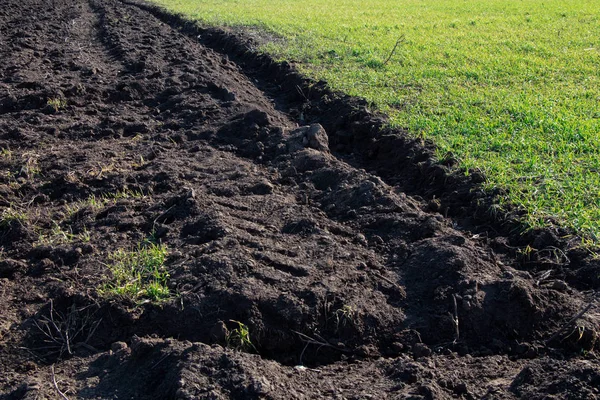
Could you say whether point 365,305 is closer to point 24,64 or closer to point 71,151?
point 71,151

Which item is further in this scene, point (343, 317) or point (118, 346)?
point (343, 317)

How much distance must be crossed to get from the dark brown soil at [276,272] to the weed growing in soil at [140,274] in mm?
77

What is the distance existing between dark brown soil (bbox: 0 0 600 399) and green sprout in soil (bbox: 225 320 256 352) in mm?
40

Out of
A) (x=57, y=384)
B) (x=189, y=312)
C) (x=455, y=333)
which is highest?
(x=455, y=333)

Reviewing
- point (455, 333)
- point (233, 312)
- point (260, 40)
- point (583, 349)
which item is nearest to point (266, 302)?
point (233, 312)

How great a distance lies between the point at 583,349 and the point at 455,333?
72 cm

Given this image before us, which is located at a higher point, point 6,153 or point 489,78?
point 489,78

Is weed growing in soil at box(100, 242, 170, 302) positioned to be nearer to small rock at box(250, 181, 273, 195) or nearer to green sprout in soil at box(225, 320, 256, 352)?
green sprout in soil at box(225, 320, 256, 352)

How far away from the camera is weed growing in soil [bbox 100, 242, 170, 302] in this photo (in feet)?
12.4

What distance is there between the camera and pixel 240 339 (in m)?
3.55

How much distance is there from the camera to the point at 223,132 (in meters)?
6.89

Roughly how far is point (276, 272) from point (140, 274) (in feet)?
2.95

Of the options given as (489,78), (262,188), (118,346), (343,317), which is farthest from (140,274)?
(489,78)

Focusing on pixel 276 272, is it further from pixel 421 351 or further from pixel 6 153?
pixel 6 153
